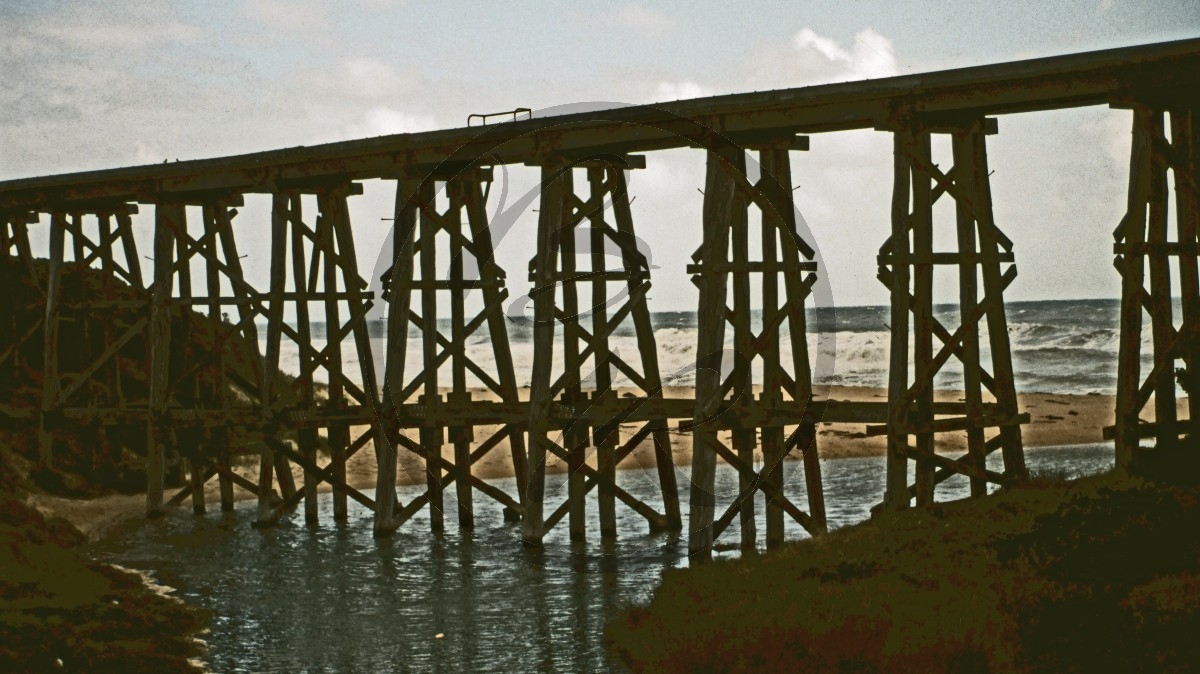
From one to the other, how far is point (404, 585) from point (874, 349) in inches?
1776

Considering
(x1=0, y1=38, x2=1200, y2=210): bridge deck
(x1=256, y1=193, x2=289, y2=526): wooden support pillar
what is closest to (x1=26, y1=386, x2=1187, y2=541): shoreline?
(x1=256, y1=193, x2=289, y2=526): wooden support pillar

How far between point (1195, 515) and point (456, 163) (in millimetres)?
9616

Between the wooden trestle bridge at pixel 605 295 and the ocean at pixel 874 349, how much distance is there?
70.9 feet

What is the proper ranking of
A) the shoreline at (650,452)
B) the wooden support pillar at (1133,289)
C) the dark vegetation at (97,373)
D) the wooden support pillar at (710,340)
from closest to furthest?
the wooden support pillar at (1133,289) < the wooden support pillar at (710,340) < the shoreline at (650,452) < the dark vegetation at (97,373)

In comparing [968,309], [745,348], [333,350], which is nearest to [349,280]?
[333,350]

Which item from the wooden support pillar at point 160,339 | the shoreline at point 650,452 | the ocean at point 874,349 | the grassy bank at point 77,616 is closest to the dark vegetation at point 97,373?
the wooden support pillar at point 160,339

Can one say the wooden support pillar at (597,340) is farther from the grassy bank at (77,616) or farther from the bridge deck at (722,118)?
the grassy bank at (77,616)

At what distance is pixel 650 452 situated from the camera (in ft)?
102

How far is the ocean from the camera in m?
49.2

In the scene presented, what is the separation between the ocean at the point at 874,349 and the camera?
49.2 meters

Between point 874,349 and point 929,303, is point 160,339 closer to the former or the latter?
point 929,303

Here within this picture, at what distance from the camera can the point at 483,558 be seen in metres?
16.7

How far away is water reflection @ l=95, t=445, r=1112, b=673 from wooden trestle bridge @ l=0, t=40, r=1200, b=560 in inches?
25.1

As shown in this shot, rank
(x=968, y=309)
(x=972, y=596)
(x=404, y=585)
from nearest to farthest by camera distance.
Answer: (x=972, y=596), (x=968, y=309), (x=404, y=585)
